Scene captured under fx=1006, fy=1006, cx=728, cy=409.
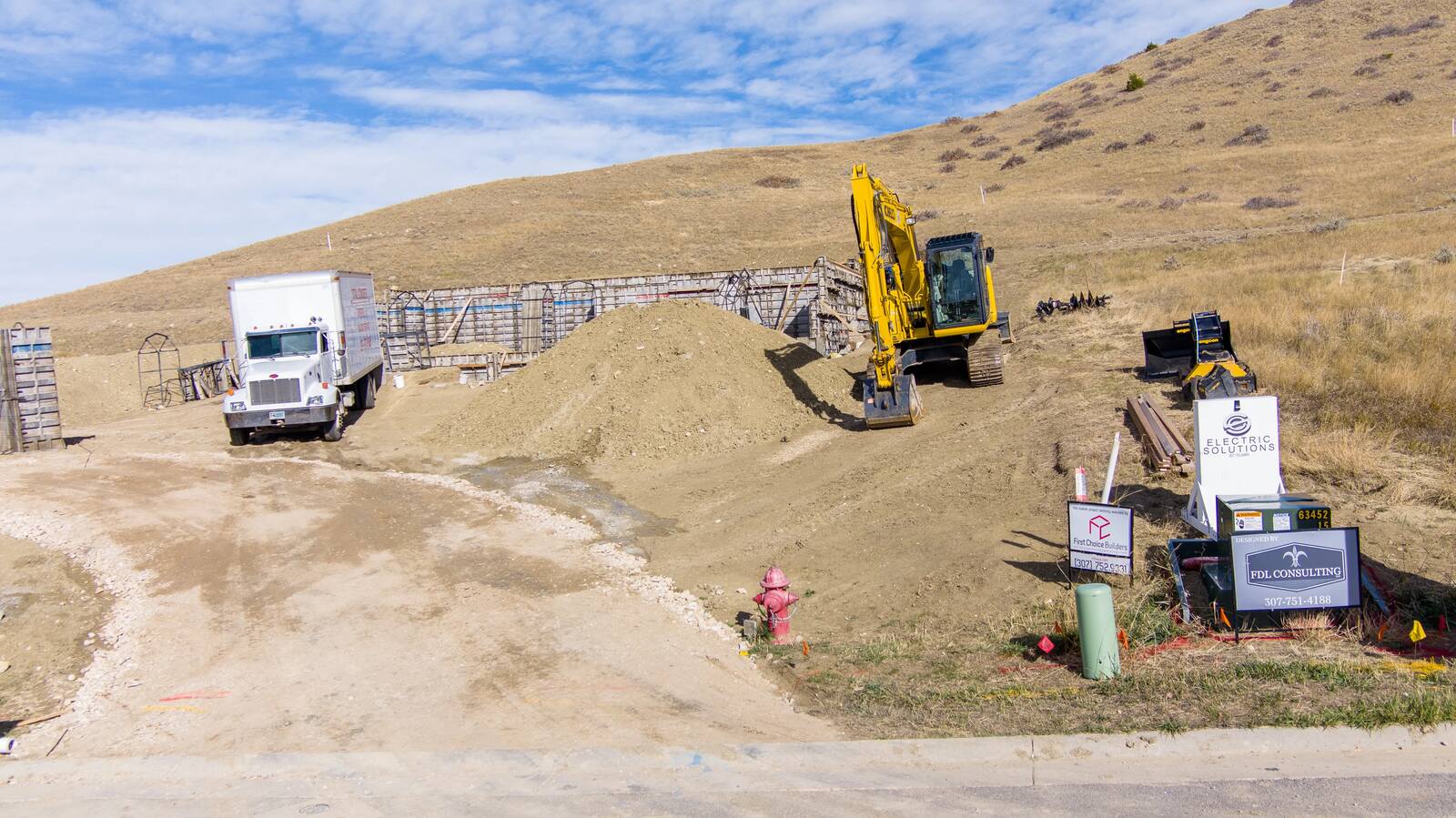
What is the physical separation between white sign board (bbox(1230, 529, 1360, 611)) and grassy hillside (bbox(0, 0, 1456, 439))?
556 cm

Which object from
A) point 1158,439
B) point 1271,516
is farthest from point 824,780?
point 1158,439

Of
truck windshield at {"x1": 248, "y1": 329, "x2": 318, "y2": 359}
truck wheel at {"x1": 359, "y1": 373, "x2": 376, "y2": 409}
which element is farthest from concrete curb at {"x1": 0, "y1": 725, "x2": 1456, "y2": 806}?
truck wheel at {"x1": 359, "y1": 373, "x2": 376, "y2": 409}

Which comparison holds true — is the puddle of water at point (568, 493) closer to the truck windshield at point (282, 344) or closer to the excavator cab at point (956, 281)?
the truck windshield at point (282, 344)

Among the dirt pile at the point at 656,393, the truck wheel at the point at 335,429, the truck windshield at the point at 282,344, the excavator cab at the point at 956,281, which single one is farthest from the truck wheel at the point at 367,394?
the excavator cab at the point at 956,281

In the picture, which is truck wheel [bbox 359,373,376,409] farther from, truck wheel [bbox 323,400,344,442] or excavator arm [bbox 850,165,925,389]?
excavator arm [bbox 850,165,925,389]

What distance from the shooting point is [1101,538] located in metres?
9.25

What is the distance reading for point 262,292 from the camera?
850 inches

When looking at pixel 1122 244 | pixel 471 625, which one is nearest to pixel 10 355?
pixel 471 625

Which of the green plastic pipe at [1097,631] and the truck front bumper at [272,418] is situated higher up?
the truck front bumper at [272,418]

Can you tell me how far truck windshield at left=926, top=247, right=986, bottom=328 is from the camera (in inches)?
810

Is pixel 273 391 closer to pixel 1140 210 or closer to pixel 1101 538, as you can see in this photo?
pixel 1101 538

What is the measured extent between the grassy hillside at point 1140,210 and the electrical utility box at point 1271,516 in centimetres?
524

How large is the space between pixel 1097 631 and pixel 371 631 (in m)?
6.97

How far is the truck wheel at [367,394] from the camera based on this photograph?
82.3 ft
